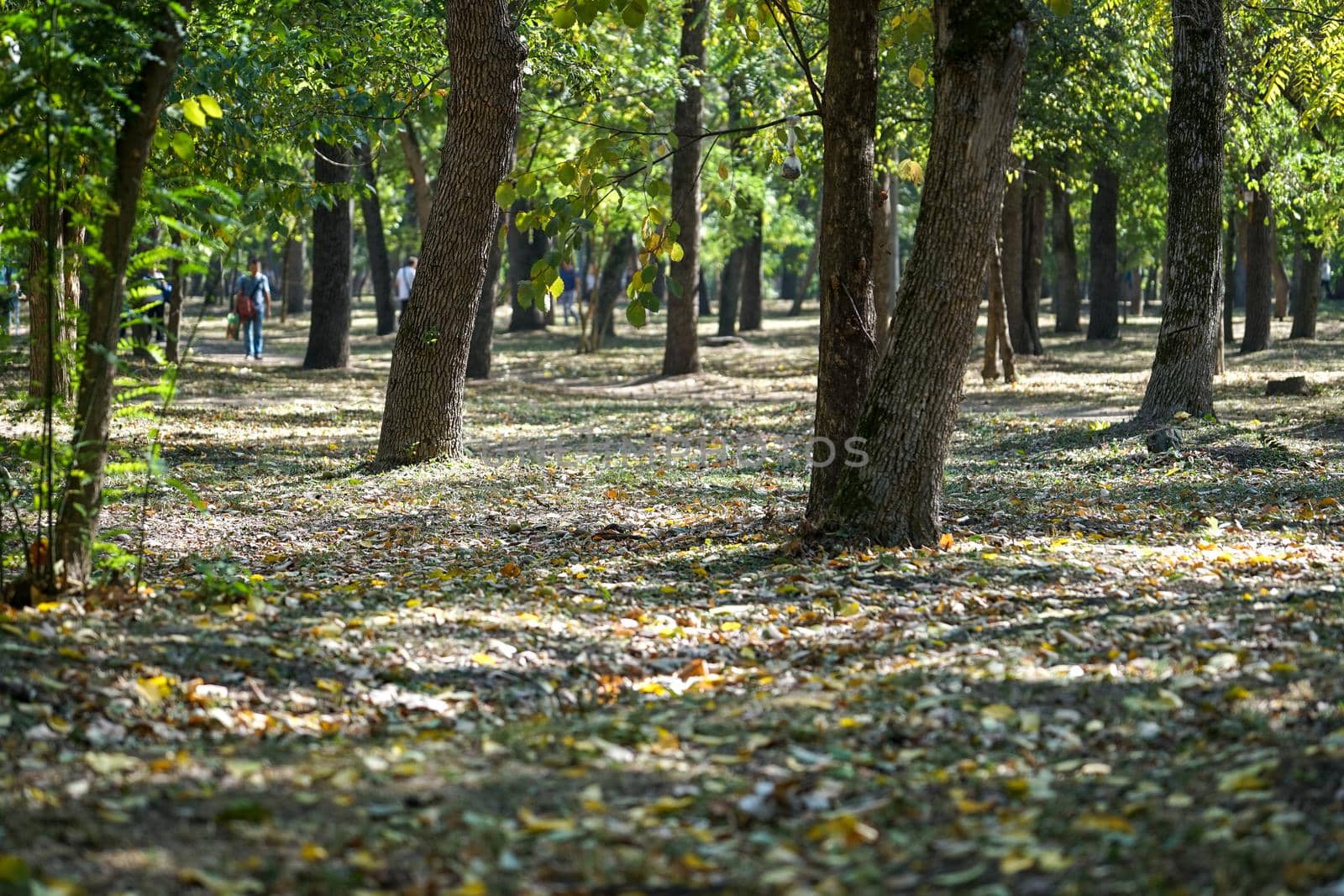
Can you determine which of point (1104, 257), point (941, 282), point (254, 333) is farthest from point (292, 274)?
point (941, 282)

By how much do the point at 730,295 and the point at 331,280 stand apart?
43.7 ft

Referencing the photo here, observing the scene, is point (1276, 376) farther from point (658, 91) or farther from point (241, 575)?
point (241, 575)

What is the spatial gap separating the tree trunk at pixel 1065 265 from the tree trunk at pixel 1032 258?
0.60 metres

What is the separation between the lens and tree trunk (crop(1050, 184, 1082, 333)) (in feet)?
92.9

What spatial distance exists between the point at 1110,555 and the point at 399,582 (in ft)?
12.7

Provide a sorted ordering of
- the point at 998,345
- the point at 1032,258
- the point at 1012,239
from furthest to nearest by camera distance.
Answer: the point at 1032,258
the point at 1012,239
the point at 998,345

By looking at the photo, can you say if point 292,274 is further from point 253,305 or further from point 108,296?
point 108,296

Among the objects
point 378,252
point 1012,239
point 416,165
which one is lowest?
point 1012,239

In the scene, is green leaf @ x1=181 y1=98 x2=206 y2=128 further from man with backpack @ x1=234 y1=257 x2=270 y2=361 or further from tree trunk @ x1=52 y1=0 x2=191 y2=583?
man with backpack @ x1=234 y1=257 x2=270 y2=361

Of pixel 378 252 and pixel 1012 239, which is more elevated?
pixel 378 252

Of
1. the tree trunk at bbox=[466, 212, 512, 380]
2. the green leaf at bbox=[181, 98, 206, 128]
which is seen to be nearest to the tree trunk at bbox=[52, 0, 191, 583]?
the green leaf at bbox=[181, 98, 206, 128]

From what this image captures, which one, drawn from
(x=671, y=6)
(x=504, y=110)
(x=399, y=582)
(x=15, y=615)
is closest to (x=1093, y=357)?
(x=671, y=6)

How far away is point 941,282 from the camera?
278 inches

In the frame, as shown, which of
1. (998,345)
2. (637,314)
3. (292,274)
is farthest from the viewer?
(292,274)
